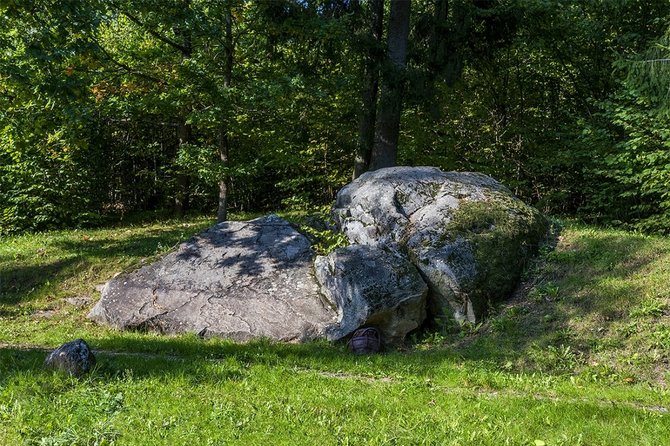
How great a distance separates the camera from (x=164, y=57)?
13.9m

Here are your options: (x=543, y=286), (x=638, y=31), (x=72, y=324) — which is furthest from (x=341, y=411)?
(x=638, y=31)

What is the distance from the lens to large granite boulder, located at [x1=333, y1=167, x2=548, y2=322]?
963cm

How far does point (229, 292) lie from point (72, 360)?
4413 mm

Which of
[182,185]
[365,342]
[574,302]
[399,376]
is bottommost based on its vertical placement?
[365,342]

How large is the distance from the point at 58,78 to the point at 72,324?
180 inches

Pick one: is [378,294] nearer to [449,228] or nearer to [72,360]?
[449,228]

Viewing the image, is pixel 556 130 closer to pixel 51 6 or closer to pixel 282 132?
pixel 282 132

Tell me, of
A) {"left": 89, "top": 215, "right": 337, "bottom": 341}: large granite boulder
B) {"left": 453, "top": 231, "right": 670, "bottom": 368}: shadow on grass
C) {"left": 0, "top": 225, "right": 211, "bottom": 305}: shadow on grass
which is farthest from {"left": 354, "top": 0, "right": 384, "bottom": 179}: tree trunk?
{"left": 453, "top": 231, "right": 670, "bottom": 368}: shadow on grass

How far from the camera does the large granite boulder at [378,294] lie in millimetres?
9156

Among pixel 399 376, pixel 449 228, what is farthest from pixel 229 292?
pixel 399 376

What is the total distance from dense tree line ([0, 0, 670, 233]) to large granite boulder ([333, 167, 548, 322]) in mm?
2995

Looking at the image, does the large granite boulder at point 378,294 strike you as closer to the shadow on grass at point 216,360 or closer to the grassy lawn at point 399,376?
the grassy lawn at point 399,376

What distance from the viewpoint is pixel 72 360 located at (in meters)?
6.13

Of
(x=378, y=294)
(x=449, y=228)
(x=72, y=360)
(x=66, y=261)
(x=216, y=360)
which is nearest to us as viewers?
(x=72, y=360)
